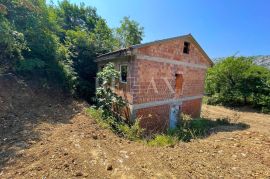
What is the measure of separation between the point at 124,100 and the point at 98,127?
2.28 m

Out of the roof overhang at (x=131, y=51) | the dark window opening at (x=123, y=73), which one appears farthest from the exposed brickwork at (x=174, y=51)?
the dark window opening at (x=123, y=73)

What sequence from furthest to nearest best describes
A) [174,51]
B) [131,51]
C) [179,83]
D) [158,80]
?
[179,83] → [174,51] → [158,80] → [131,51]

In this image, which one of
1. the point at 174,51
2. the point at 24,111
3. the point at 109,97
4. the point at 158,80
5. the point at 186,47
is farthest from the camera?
the point at 186,47

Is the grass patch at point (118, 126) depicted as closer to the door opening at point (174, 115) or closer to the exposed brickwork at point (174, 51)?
the door opening at point (174, 115)

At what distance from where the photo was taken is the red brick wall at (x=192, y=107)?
11.8m

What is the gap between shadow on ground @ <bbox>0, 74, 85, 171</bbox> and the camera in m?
5.16

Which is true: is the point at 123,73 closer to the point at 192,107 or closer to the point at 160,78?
the point at 160,78

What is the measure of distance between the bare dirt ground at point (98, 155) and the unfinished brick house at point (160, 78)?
Answer: 2691mm

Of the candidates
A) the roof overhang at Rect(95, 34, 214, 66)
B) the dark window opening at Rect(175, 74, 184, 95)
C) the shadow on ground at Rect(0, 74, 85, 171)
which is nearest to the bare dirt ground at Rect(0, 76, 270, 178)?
the shadow on ground at Rect(0, 74, 85, 171)

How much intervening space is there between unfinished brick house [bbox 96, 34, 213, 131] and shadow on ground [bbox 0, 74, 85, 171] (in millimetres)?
3219

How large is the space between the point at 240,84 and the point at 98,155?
18.4 m

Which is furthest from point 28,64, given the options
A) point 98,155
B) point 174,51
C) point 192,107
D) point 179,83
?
point 192,107

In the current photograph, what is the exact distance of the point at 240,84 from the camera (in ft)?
61.2

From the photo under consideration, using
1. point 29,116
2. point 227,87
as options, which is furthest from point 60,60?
point 227,87
